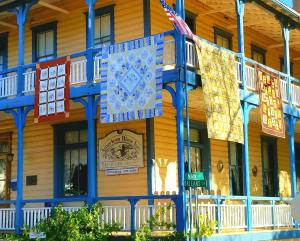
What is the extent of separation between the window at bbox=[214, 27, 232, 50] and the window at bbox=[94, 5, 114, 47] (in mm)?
4140

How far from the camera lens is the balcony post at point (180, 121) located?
13289 mm

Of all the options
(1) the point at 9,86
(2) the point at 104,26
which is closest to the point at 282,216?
(2) the point at 104,26

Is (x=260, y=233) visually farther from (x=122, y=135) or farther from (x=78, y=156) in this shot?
(x=78, y=156)

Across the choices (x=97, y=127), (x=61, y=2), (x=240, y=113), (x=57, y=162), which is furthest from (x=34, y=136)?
(x=240, y=113)

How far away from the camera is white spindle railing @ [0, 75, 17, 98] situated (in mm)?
18612

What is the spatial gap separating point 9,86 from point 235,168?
28.3 feet

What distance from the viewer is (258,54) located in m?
23.0

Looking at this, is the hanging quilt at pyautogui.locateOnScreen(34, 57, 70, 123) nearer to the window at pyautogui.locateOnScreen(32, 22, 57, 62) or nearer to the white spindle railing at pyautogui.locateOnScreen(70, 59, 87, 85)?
the white spindle railing at pyautogui.locateOnScreen(70, 59, 87, 85)

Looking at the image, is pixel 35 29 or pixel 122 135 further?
pixel 35 29

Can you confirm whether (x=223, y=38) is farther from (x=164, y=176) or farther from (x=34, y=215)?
(x=34, y=215)

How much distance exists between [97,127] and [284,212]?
6.50 meters

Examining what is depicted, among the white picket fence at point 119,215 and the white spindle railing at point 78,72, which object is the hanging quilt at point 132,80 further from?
the white picket fence at point 119,215

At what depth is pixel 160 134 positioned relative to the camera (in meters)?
17.0

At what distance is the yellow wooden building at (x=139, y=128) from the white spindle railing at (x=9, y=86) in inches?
2.1
